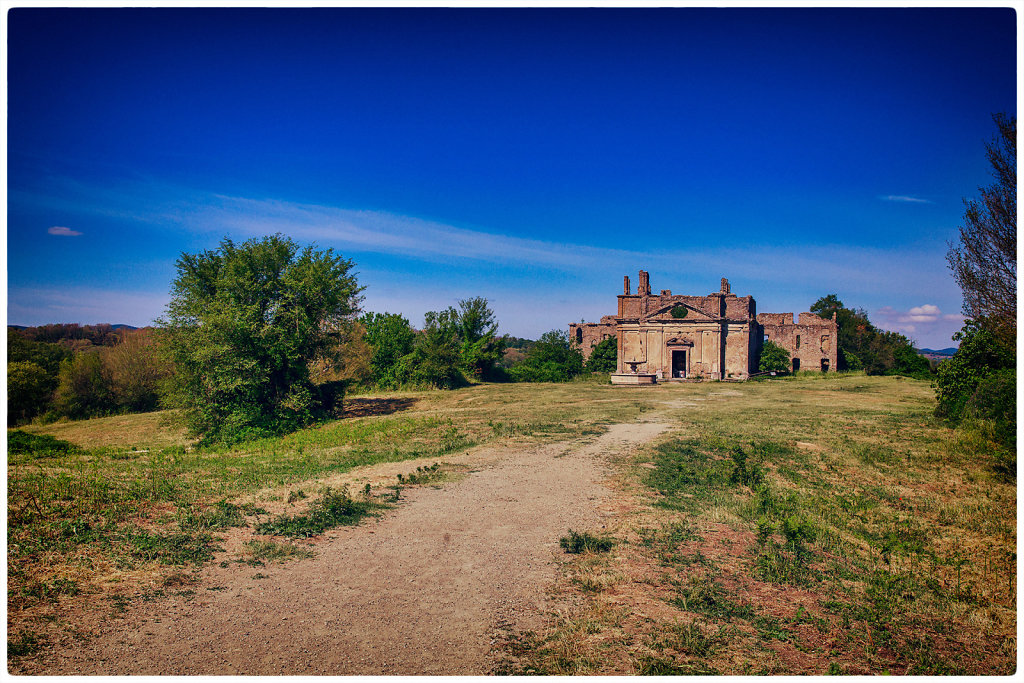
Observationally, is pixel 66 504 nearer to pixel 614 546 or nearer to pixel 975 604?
pixel 614 546

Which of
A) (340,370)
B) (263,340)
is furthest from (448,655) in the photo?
(340,370)

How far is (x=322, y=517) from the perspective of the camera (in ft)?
22.6

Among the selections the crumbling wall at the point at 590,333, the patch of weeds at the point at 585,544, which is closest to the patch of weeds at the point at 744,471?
the patch of weeds at the point at 585,544

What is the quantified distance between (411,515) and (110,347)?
29877 millimetres

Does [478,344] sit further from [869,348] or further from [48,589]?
[869,348]

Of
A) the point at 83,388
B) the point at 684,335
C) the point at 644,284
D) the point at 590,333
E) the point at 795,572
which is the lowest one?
the point at 795,572

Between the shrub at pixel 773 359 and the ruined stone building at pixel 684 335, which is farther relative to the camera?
the shrub at pixel 773 359

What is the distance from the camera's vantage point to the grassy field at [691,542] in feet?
13.6

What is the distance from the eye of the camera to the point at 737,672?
3.78 m

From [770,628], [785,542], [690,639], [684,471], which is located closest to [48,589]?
[690,639]

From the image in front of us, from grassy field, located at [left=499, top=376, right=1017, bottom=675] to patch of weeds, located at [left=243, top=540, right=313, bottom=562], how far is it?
3018 millimetres

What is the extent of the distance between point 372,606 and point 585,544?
2.52m

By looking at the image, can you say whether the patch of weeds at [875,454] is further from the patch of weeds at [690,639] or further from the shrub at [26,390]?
the shrub at [26,390]

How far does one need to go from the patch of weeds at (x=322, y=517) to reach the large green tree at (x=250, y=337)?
979cm
